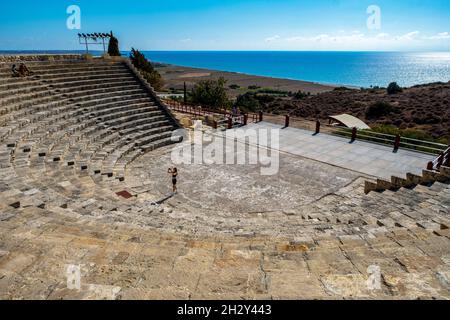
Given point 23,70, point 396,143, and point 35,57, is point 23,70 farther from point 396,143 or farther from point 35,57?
point 396,143

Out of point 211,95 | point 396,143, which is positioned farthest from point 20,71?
point 396,143

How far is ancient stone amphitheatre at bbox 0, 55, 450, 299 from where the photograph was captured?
13.4ft

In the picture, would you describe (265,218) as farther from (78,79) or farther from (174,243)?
(78,79)

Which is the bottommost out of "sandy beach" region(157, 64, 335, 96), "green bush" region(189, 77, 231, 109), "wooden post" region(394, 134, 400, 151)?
"wooden post" region(394, 134, 400, 151)

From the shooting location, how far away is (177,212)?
31.1ft

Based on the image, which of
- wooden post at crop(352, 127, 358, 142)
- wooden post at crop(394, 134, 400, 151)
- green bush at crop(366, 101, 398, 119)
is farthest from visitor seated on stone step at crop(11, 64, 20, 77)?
green bush at crop(366, 101, 398, 119)

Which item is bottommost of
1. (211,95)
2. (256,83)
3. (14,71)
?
(211,95)

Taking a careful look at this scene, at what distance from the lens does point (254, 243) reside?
19.7 feet

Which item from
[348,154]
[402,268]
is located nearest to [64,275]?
[402,268]

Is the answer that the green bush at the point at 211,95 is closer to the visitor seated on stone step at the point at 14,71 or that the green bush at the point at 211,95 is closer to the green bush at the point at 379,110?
the visitor seated on stone step at the point at 14,71

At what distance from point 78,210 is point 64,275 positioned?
393cm

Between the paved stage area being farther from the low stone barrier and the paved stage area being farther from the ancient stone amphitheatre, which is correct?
the low stone barrier

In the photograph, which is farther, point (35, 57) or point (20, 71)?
point (35, 57)

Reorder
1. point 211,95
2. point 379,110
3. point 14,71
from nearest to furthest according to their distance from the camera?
point 14,71 < point 211,95 < point 379,110
